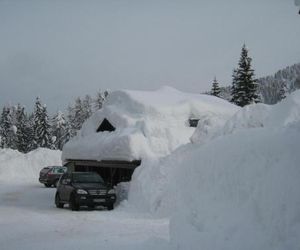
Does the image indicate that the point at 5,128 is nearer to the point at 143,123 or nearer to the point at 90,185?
the point at 143,123

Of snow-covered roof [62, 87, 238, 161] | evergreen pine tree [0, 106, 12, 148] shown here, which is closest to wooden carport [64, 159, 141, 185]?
snow-covered roof [62, 87, 238, 161]

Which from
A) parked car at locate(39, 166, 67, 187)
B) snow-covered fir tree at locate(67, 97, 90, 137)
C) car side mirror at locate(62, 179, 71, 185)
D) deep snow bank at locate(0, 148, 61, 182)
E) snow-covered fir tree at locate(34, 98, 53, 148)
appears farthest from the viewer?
snow-covered fir tree at locate(67, 97, 90, 137)

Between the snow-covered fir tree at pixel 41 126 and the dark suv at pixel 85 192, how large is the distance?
59.5 meters

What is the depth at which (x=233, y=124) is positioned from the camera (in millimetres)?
19453

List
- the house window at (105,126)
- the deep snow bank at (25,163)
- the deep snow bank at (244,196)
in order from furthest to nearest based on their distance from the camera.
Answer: the deep snow bank at (25,163)
the house window at (105,126)
the deep snow bank at (244,196)

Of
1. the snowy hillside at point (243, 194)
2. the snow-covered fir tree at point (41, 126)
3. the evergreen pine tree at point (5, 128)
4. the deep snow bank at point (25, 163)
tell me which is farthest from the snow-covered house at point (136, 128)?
the evergreen pine tree at point (5, 128)

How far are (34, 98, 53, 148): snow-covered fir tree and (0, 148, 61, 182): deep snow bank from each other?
16112 mm

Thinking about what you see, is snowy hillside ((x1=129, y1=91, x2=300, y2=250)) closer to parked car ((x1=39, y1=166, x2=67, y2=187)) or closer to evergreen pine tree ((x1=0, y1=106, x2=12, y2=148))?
parked car ((x1=39, y1=166, x2=67, y2=187))

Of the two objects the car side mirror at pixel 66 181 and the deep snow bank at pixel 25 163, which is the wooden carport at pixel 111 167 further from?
the deep snow bank at pixel 25 163

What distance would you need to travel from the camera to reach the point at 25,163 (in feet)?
198

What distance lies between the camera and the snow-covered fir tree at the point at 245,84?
53.4 meters

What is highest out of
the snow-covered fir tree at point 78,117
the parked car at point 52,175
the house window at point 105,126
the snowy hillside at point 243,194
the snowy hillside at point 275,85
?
the snowy hillside at point 275,85

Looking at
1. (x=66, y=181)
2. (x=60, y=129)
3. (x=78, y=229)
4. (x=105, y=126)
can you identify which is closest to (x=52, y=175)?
(x=105, y=126)

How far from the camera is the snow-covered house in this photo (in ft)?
80.3
